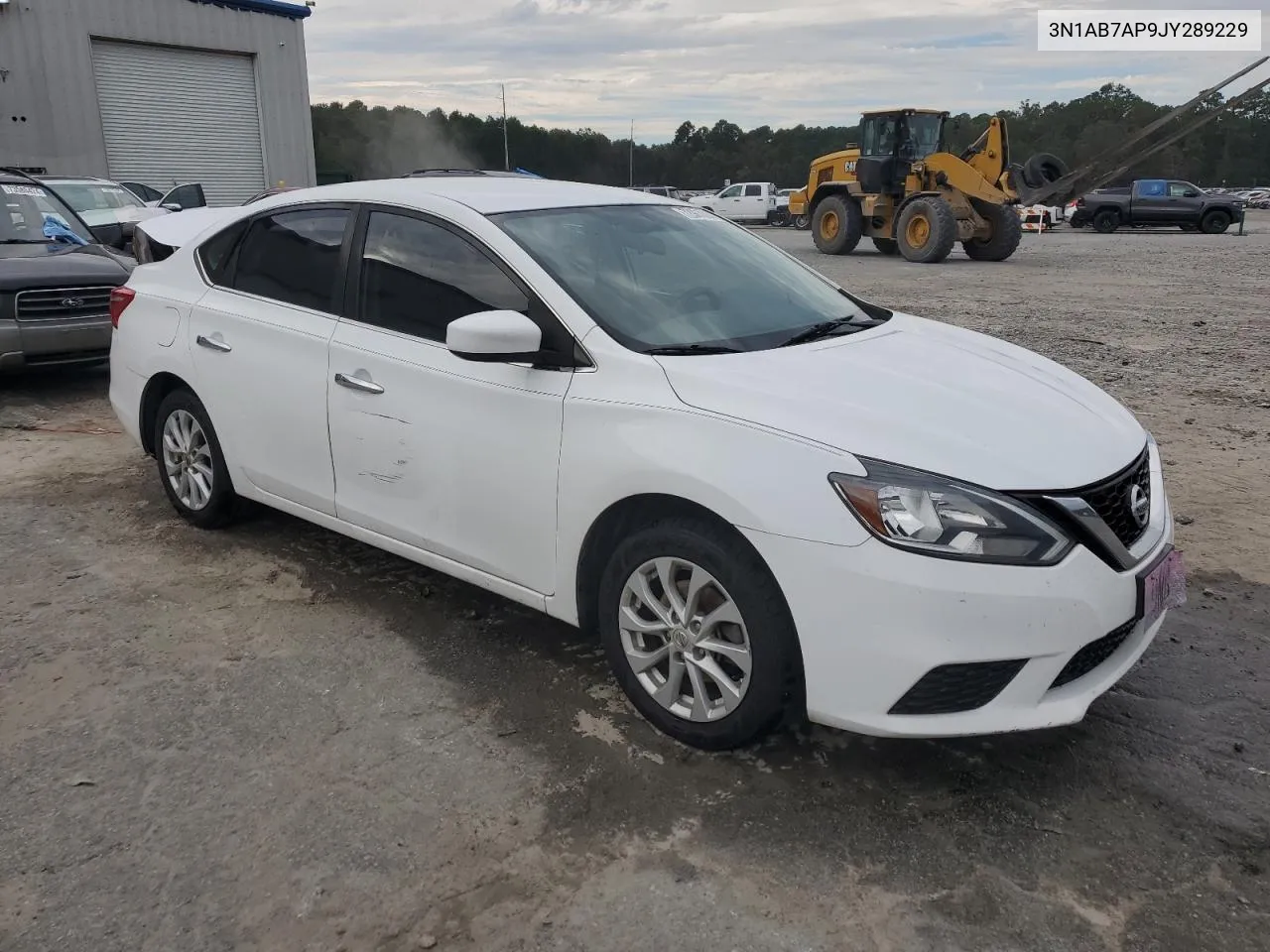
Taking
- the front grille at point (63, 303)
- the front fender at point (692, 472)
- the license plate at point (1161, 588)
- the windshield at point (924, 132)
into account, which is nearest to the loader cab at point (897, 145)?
the windshield at point (924, 132)

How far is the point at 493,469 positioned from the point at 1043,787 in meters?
1.86

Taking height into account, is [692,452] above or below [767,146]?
below

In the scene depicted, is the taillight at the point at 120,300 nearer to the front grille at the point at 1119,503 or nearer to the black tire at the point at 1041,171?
the front grille at the point at 1119,503

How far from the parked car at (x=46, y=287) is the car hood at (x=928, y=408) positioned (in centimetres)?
617

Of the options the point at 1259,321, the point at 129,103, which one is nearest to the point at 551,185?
the point at 1259,321

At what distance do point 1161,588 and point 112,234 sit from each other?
12.9 metres

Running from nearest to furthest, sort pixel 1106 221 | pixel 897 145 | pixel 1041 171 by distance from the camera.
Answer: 1. pixel 1041 171
2. pixel 897 145
3. pixel 1106 221

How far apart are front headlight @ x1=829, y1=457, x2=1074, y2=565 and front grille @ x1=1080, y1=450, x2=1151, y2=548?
0.20m

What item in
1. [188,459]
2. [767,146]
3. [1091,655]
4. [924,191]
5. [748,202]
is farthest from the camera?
[767,146]

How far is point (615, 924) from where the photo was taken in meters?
2.29

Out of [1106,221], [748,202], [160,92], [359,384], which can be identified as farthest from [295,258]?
[748,202]

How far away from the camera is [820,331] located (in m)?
3.47

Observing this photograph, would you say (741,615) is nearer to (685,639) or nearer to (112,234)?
(685,639)

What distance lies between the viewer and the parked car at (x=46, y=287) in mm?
7195
